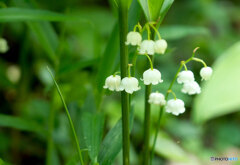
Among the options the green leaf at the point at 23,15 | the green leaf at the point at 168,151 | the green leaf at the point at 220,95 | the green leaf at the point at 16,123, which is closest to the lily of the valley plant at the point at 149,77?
the green leaf at the point at 220,95

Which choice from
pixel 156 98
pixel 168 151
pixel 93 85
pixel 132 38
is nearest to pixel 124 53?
pixel 132 38

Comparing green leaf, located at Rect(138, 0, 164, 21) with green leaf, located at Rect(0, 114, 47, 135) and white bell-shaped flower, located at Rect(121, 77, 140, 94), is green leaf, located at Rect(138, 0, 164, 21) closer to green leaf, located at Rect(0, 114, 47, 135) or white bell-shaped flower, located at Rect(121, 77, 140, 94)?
white bell-shaped flower, located at Rect(121, 77, 140, 94)

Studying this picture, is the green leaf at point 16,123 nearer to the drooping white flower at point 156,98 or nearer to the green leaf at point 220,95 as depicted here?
the drooping white flower at point 156,98

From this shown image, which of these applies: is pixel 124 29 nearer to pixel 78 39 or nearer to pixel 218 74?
pixel 218 74

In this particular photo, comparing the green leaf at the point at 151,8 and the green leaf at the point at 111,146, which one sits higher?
the green leaf at the point at 151,8

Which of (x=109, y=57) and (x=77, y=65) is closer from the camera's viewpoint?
(x=109, y=57)

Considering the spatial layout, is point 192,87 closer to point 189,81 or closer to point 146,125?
point 189,81

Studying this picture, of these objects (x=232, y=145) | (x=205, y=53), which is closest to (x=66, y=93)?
(x=232, y=145)
